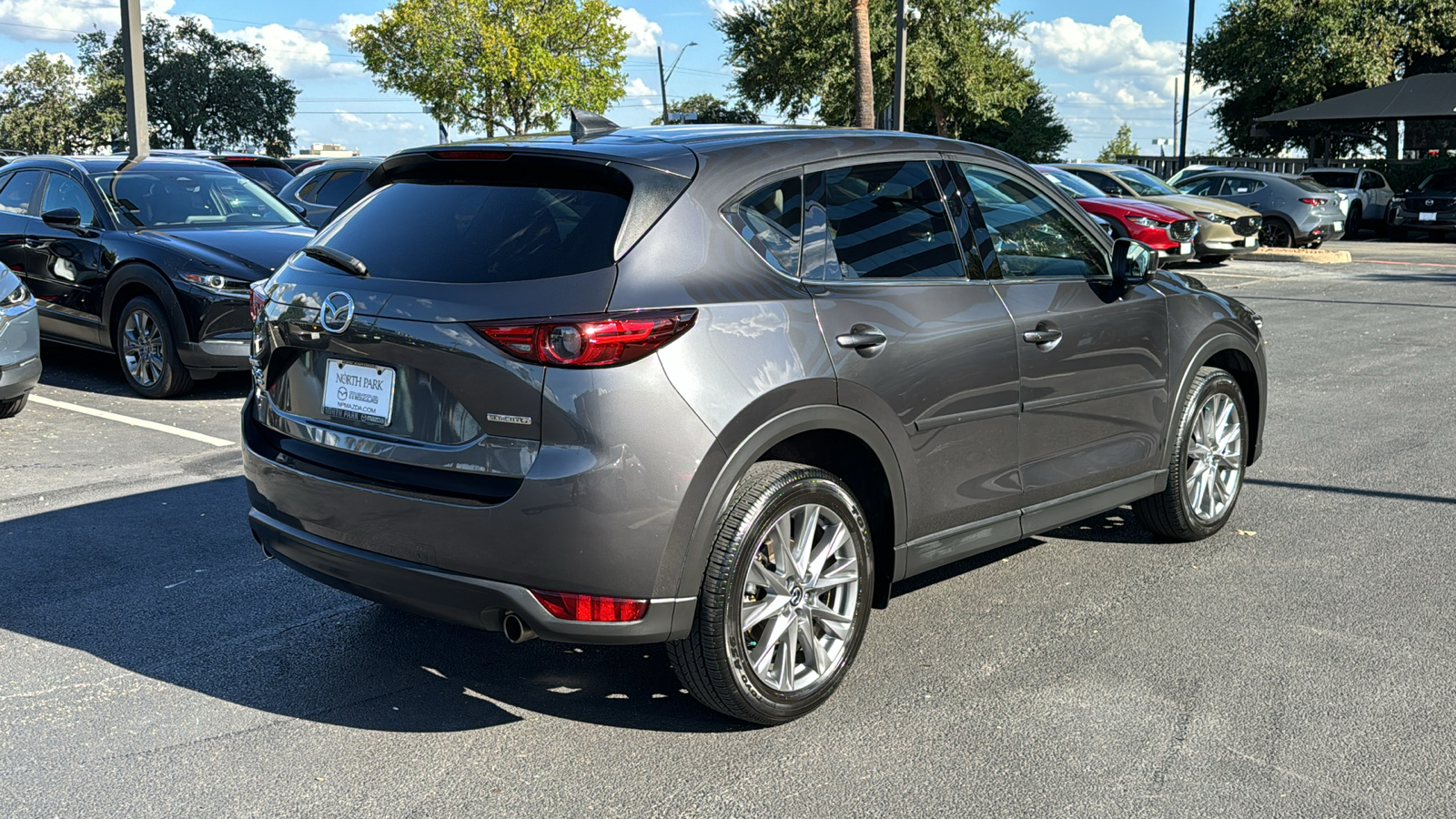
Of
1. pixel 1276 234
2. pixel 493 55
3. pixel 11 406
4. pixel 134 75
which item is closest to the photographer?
pixel 11 406

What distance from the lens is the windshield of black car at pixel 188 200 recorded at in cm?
985

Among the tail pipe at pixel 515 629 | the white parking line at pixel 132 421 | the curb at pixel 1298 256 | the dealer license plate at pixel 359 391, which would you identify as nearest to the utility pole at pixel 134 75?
the white parking line at pixel 132 421

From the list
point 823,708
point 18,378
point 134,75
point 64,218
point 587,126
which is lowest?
point 823,708

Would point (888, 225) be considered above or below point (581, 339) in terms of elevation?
above

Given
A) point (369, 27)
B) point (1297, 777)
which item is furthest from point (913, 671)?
point (369, 27)

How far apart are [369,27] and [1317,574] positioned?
55.5 meters

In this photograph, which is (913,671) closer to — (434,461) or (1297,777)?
(1297,777)

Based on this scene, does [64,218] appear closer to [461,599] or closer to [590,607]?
[461,599]

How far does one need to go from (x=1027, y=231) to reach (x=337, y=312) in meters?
2.49

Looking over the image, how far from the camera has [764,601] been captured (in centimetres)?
370

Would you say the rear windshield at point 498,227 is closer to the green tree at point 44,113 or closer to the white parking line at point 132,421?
the white parking line at point 132,421

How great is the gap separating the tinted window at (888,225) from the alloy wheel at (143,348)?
6548 millimetres

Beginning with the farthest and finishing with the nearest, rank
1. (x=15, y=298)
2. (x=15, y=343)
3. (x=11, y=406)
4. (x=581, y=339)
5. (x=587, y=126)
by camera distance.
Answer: (x=11, y=406) → (x=15, y=298) → (x=15, y=343) → (x=587, y=126) → (x=581, y=339)

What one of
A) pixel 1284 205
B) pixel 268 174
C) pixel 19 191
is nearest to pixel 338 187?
pixel 268 174
